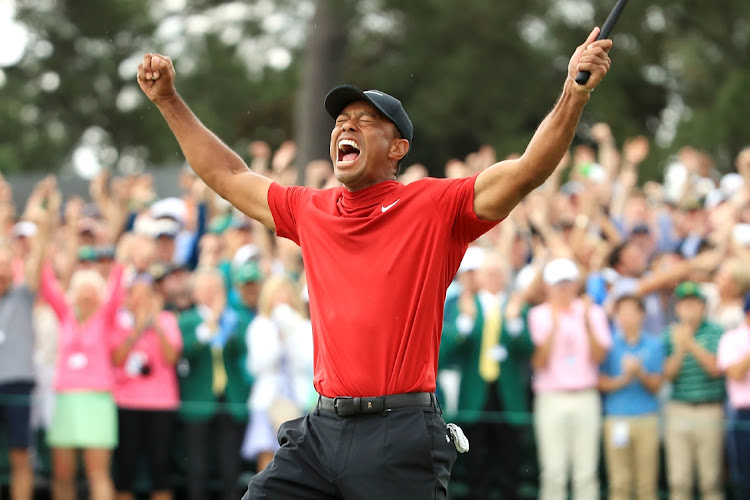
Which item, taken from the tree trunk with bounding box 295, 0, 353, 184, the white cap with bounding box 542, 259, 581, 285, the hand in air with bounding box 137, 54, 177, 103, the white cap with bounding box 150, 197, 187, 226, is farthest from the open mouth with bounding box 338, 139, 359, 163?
the tree trunk with bounding box 295, 0, 353, 184

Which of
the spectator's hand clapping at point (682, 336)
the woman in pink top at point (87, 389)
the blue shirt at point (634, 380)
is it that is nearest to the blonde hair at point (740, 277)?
the spectator's hand clapping at point (682, 336)

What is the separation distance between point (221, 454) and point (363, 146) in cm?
549

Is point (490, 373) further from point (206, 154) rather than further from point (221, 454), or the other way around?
point (206, 154)

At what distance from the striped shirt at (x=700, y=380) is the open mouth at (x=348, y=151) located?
16.3ft

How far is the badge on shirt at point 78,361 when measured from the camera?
9703mm

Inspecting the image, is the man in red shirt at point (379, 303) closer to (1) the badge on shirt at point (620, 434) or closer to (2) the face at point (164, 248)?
(1) the badge on shirt at point (620, 434)

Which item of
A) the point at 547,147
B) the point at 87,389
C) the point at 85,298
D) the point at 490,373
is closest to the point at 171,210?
the point at 85,298

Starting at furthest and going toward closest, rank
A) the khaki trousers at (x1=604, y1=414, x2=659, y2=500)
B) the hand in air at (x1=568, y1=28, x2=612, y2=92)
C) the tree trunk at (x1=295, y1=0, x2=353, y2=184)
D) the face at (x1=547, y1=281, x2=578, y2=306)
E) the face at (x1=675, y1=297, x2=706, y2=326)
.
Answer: the tree trunk at (x1=295, y1=0, x2=353, y2=184)
the face at (x1=547, y1=281, x2=578, y2=306)
the face at (x1=675, y1=297, x2=706, y2=326)
the khaki trousers at (x1=604, y1=414, x2=659, y2=500)
the hand in air at (x1=568, y1=28, x2=612, y2=92)

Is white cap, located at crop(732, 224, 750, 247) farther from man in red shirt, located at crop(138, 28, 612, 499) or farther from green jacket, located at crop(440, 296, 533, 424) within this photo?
man in red shirt, located at crop(138, 28, 612, 499)

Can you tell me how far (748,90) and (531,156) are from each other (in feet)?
54.5

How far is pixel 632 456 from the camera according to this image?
9.24 metres

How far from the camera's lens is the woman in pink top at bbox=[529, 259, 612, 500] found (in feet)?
30.3

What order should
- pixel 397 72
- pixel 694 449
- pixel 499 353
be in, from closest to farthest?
pixel 694 449 → pixel 499 353 → pixel 397 72

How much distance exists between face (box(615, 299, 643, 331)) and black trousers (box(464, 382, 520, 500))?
1174mm
